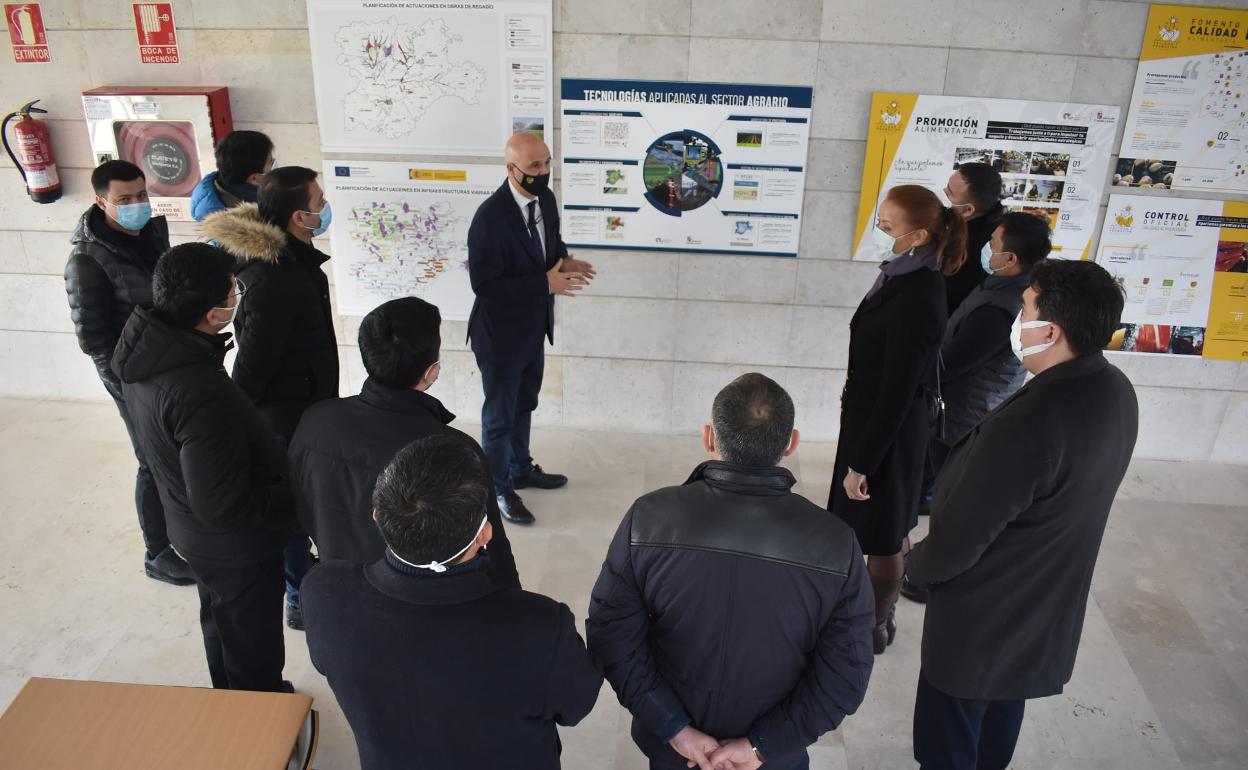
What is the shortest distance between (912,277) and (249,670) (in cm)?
244

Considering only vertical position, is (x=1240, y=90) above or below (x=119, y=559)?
above

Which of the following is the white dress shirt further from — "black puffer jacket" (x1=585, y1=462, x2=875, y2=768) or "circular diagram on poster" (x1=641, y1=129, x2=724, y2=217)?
"black puffer jacket" (x1=585, y1=462, x2=875, y2=768)

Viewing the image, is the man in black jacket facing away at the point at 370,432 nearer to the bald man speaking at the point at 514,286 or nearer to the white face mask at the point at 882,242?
the bald man speaking at the point at 514,286

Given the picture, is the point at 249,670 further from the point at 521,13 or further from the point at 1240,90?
the point at 1240,90

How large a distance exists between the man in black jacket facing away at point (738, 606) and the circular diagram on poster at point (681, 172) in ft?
9.19

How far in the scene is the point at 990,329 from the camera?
129 inches

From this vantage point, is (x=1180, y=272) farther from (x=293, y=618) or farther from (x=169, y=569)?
(x=169, y=569)

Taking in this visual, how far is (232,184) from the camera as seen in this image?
12.1ft

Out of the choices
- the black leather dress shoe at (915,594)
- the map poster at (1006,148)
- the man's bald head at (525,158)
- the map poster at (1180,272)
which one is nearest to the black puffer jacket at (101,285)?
the man's bald head at (525,158)

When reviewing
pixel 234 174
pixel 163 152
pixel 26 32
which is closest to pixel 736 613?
pixel 234 174

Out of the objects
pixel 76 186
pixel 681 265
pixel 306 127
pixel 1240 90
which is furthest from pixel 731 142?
pixel 76 186

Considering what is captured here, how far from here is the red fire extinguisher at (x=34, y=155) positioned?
448cm

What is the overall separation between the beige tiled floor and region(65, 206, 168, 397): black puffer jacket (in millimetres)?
963

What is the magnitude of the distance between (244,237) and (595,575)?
1934mm
